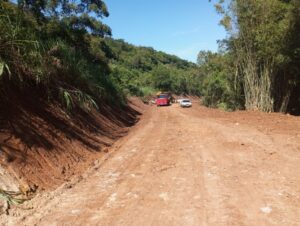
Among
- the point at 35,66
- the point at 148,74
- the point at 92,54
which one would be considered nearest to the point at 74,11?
the point at 92,54

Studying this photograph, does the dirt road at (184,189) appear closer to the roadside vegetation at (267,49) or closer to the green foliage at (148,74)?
the roadside vegetation at (267,49)

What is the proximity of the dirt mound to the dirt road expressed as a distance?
0.54 m

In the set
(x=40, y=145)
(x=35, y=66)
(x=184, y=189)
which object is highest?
(x=35, y=66)

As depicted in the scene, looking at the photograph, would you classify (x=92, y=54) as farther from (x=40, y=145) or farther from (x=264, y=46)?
(x=40, y=145)

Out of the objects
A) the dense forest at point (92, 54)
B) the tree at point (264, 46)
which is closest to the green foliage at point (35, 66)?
the dense forest at point (92, 54)

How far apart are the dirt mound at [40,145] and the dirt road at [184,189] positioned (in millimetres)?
537

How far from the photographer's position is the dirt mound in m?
7.62

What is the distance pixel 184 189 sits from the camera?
7.17 metres

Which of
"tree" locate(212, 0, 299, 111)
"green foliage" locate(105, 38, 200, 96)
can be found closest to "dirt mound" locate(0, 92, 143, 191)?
"tree" locate(212, 0, 299, 111)

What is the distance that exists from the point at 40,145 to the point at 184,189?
13.2 feet

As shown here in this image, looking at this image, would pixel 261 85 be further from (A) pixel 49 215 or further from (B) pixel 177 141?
(A) pixel 49 215

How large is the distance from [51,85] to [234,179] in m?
7.99

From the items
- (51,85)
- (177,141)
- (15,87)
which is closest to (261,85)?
(177,141)

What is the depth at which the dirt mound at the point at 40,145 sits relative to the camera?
7.62 metres
